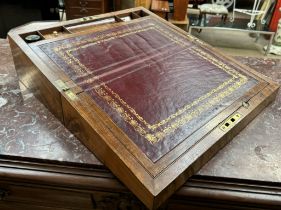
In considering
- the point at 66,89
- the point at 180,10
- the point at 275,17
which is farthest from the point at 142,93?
the point at 275,17

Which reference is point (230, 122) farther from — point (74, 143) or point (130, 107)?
point (74, 143)

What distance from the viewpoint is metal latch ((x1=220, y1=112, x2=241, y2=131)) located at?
678mm

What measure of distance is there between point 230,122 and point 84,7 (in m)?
2.39

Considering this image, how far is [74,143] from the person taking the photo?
71 centimetres

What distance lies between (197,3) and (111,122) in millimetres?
3378

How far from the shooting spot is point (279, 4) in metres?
2.94

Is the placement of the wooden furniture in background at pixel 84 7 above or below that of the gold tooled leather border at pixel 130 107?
below

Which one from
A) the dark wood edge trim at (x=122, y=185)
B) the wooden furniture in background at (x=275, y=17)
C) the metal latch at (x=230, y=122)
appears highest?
the metal latch at (x=230, y=122)

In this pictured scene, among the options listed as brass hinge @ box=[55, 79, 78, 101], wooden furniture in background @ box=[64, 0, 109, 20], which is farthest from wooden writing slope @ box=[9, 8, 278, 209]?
wooden furniture in background @ box=[64, 0, 109, 20]

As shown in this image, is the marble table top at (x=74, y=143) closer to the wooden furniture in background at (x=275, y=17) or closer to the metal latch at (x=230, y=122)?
the metal latch at (x=230, y=122)

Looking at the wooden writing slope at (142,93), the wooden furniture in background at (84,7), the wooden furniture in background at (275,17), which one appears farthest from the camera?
the wooden furniture in background at (275,17)

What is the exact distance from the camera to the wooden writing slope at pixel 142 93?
594mm

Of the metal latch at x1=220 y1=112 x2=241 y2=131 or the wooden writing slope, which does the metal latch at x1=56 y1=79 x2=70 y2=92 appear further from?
the metal latch at x1=220 y1=112 x2=241 y2=131

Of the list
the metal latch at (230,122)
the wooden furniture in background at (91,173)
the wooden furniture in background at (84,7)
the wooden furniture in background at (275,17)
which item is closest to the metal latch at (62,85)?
the wooden furniture in background at (91,173)
